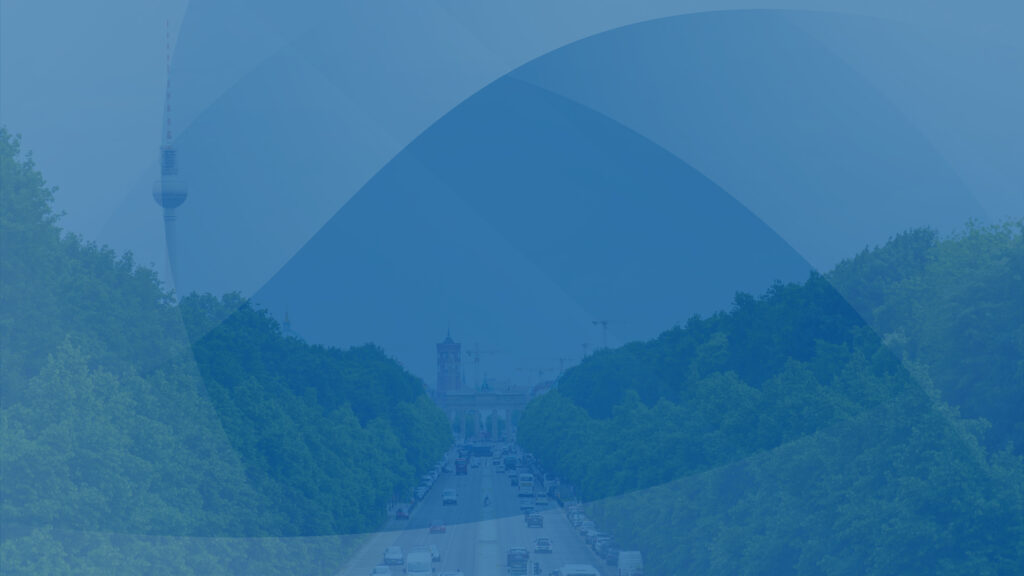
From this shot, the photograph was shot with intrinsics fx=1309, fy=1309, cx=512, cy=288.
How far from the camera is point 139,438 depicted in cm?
3231

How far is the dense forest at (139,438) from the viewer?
2566 centimetres

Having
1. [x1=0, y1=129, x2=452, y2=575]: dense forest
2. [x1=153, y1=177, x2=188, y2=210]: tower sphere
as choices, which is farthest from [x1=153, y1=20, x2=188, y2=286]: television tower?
[x1=0, y1=129, x2=452, y2=575]: dense forest

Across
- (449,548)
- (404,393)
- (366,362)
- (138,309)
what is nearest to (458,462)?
(404,393)

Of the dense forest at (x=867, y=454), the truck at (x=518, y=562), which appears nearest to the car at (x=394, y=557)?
the truck at (x=518, y=562)

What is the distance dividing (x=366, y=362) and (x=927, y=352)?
8765cm

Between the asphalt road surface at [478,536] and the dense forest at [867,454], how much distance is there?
18.6 feet

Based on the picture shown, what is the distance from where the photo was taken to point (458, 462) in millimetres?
145125

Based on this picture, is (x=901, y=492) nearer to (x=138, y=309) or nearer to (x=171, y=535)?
(x=171, y=535)

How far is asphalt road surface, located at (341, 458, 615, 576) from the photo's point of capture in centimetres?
6544

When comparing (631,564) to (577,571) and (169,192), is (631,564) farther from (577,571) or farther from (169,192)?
(169,192)

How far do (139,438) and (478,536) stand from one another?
51.3m

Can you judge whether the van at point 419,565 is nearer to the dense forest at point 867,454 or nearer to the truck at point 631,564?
the truck at point 631,564

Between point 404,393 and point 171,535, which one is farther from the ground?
point 404,393

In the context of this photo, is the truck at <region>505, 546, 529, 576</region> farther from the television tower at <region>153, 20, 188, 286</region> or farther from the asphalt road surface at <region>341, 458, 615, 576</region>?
the television tower at <region>153, 20, 188, 286</region>
